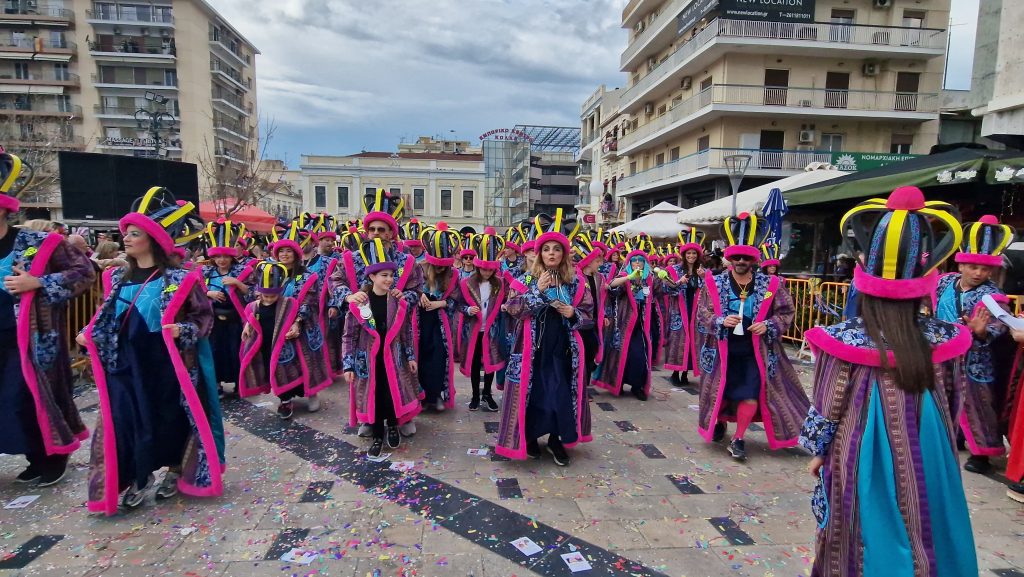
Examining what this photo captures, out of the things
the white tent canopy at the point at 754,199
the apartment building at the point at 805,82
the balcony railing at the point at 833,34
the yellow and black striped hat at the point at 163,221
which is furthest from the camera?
the apartment building at the point at 805,82

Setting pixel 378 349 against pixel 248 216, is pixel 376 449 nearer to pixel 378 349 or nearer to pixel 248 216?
pixel 378 349

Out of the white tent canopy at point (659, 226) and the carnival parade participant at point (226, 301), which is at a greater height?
the white tent canopy at point (659, 226)

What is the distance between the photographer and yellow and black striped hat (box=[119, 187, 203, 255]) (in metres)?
3.45

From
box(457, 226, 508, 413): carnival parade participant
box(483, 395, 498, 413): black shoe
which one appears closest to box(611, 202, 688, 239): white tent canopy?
box(457, 226, 508, 413): carnival parade participant

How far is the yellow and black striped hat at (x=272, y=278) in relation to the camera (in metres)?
5.61

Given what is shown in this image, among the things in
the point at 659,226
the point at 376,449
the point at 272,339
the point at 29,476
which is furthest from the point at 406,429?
the point at 659,226

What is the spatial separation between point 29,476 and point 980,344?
24.2 feet

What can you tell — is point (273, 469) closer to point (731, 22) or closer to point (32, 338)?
point (32, 338)

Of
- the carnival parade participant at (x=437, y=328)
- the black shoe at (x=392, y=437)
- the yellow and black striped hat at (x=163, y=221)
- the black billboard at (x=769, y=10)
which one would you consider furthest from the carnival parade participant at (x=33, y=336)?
the black billboard at (x=769, y=10)

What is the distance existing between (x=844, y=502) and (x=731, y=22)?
84.1 feet

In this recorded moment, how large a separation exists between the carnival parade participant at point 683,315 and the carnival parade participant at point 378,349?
3.89 m

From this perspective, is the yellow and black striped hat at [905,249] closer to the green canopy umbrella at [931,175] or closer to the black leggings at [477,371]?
the black leggings at [477,371]

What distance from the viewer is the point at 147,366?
11.7ft

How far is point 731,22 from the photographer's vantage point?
76.5 ft
